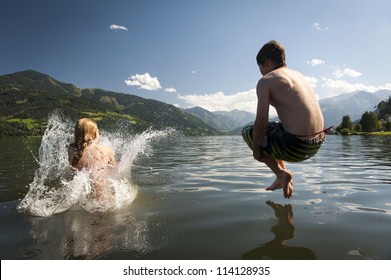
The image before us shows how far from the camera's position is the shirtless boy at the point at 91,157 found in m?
7.16

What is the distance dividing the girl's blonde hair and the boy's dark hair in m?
4.48

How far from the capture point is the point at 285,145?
4605 millimetres

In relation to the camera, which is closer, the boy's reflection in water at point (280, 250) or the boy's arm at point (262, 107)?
the boy's reflection in water at point (280, 250)

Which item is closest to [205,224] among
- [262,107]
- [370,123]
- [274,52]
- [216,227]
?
[216,227]

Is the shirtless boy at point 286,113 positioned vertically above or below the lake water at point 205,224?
above

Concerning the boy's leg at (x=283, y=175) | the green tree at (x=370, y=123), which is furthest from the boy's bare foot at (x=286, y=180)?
the green tree at (x=370, y=123)

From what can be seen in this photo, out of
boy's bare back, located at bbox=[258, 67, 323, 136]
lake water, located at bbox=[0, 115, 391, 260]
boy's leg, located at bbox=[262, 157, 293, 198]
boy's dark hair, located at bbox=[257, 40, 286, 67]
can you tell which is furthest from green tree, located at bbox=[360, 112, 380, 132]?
boy's bare back, located at bbox=[258, 67, 323, 136]

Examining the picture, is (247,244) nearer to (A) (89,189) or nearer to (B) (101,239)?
(B) (101,239)

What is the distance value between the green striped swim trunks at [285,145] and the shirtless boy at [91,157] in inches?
170

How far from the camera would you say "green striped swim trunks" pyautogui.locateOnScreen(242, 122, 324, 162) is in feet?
15.0

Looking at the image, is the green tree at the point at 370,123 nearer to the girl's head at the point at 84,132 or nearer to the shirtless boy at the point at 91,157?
the shirtless boy at the point at 91,157

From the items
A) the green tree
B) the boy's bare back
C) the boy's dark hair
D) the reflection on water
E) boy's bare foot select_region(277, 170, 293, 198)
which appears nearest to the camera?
the reflection on water

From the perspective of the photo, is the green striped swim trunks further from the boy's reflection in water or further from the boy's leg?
the boy's reflection in water

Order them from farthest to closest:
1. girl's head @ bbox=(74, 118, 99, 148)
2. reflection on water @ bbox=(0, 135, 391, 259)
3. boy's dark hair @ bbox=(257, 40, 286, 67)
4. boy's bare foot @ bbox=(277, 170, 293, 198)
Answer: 1. girl's head @ bbox=(74, 118, 99, 148)
2. boy's bare foot @ bbox=(277, 170, 293, 198)
3. boy's dark hair @ bbox=(257, 40, 286, 67)
4. reflection on water @ bbox=(0, 135, 391, 259)
